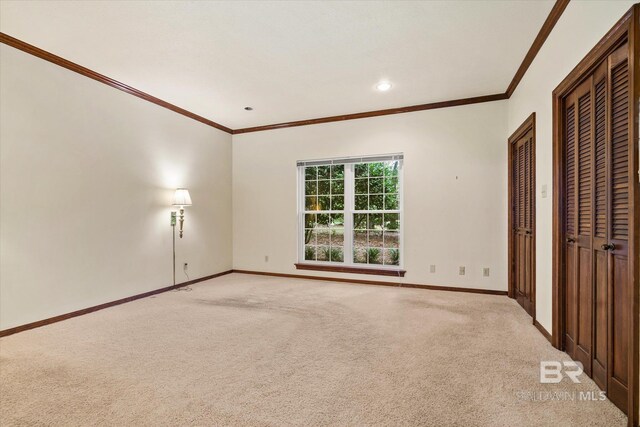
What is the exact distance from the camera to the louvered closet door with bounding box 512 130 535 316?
11.0 ft

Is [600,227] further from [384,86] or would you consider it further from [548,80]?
[384,86]

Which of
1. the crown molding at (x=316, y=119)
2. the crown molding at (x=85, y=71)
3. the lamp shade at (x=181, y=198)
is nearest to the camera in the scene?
the crown molding at (x=316, y=119)

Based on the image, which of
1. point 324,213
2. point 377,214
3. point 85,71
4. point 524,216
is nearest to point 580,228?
point 524,216

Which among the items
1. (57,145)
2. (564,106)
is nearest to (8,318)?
(57,145)

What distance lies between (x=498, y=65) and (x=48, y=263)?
5.17m

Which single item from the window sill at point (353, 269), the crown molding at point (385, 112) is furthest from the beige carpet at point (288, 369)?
the crown molding at point (385, 112)

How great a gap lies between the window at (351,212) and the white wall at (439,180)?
0.58 feet

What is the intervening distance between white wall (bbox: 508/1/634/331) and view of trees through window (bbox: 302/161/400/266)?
2.11 metres

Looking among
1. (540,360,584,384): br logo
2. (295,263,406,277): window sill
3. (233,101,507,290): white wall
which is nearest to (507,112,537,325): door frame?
(233,101,507,290): white wall

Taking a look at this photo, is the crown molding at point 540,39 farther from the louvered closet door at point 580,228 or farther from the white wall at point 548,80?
the louvered closet door at point 580,228

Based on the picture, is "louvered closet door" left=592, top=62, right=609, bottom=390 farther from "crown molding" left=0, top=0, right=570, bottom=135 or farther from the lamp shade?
the lamp shade

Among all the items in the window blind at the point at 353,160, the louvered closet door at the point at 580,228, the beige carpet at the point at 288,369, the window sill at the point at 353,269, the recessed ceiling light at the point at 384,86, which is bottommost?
the beige carpet at the point at 288,369

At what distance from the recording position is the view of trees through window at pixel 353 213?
5.05 m

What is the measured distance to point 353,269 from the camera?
5145mm
